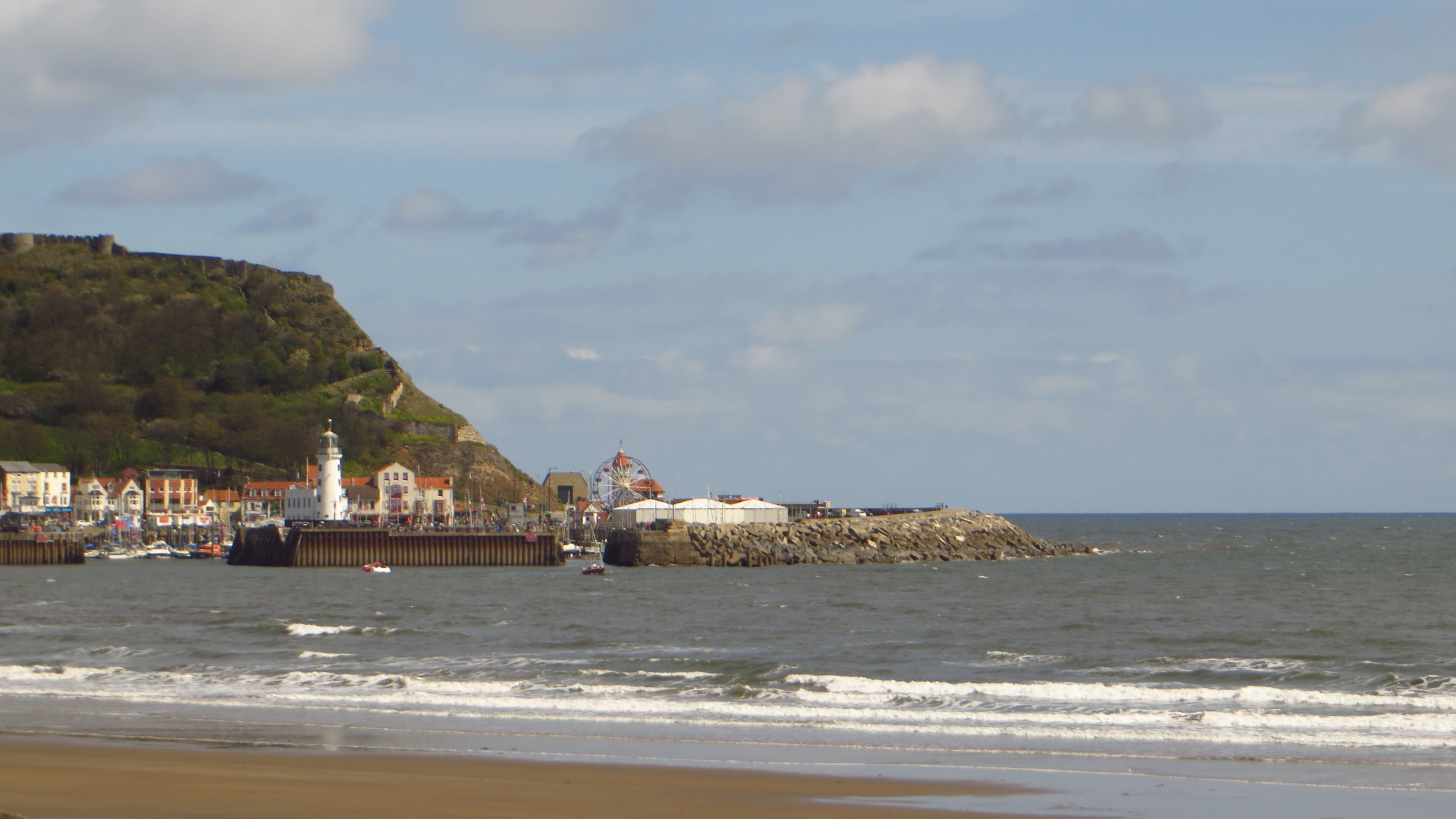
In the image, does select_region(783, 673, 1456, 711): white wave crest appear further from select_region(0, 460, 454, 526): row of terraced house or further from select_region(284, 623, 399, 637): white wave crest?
select_region(0, 460, 454, 526): row of terraced house

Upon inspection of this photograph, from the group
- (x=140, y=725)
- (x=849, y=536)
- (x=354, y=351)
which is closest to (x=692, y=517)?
(x=849, y=536)

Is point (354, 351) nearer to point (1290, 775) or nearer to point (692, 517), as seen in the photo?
point (692, 517)

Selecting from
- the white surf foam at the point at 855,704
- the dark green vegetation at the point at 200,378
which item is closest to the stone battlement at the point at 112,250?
the dark green vegetation at the point at 200,378

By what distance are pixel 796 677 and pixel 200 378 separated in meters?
136

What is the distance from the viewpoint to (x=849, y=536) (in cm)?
8181

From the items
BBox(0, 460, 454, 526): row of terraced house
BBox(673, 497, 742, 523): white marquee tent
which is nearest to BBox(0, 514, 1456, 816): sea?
BBox(673, 497, 742, 523): white marquee tent

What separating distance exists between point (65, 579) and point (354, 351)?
306ft

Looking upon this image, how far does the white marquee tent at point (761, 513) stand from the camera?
86.4m

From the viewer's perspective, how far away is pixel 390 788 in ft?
52.0

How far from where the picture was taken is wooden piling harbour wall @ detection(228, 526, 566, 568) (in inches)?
3162

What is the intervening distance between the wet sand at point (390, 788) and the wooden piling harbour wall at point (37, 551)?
237 ft

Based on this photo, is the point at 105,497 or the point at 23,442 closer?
the point at 105,497

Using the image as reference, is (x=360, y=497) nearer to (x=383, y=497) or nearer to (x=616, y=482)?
(x=383, y=497)

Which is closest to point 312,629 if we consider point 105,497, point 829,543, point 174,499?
point 829,543
